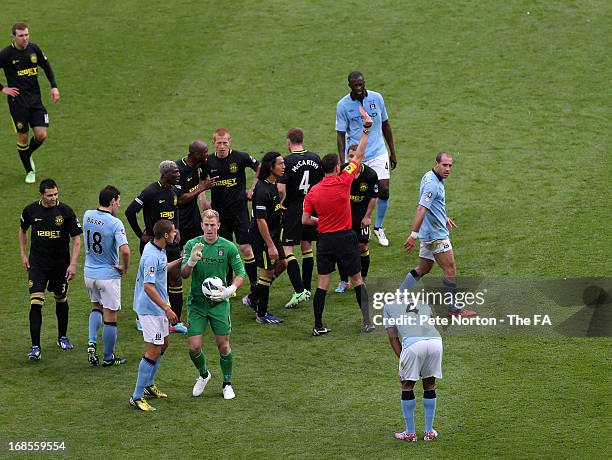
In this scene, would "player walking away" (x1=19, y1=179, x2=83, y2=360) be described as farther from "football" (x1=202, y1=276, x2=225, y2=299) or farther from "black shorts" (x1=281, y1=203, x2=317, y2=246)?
"black shorts" (x1=281, y1=203, x2=317, y2=246)

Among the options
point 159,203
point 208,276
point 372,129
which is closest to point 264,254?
point 159,203

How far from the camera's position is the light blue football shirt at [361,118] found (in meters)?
17.2

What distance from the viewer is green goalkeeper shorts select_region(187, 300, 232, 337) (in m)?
12.7

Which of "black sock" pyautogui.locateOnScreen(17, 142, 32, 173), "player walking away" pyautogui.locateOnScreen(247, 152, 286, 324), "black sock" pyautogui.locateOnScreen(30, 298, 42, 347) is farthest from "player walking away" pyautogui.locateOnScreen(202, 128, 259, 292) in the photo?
"black sock" pyautogui.locateOnScreen(17, 142, 32, 173)

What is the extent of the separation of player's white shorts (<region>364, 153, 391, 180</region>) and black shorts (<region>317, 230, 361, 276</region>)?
2967 millimetres

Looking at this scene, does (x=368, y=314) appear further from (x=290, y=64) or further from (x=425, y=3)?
(x=425, y=3)

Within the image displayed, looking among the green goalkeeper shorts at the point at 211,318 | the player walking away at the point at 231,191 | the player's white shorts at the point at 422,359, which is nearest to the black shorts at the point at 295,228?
the player walking away at the point at 231,191

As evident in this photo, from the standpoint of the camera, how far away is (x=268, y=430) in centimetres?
1197

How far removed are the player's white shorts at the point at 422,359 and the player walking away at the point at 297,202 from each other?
4.35 m

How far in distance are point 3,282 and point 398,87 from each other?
377 inches

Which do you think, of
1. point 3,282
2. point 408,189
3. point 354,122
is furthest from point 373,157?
point 3,282

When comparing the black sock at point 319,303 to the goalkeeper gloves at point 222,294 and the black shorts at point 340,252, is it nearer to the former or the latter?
the black shorts at point 340,252

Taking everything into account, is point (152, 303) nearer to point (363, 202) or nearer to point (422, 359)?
point (422, 359)

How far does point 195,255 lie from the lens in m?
12.3
